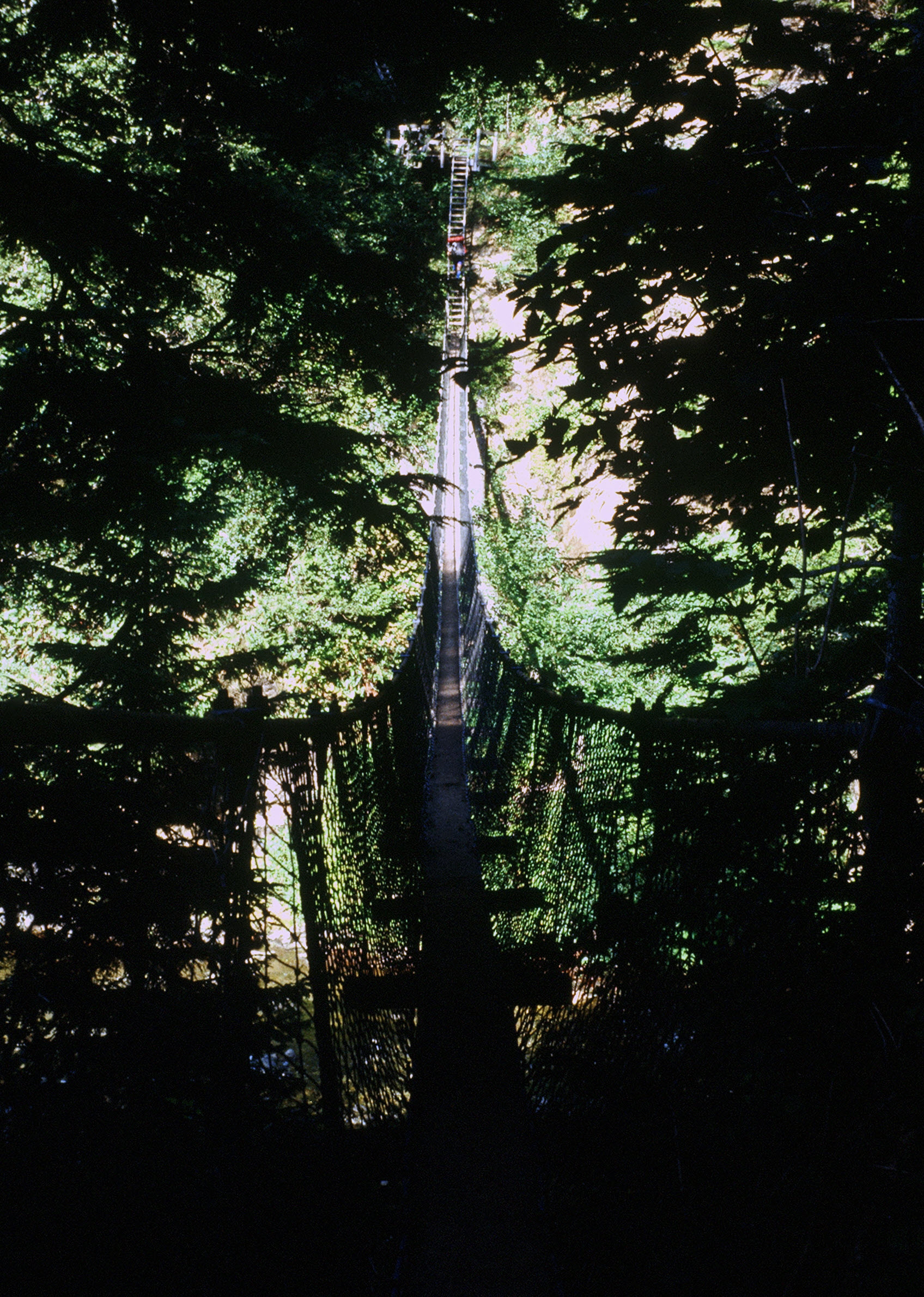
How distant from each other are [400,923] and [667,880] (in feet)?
4.42

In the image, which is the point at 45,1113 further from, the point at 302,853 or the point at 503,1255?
the point at 503,1255

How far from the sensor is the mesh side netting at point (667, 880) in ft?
3.52

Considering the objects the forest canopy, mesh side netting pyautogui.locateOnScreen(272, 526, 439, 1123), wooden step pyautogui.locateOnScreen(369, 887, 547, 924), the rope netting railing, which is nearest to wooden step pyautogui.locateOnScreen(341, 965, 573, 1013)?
mesh side netting pyautogui.locateOnScreen(272, 526, 439, 1123)

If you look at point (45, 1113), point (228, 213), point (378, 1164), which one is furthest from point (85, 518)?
point (378, 1164)

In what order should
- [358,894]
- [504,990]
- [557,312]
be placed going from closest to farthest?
[557,312]
[358,894]
[504,990]

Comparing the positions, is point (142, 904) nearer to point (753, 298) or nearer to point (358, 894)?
point (358, 894)

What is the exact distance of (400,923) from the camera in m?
2.46

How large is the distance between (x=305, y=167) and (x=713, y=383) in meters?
2.72

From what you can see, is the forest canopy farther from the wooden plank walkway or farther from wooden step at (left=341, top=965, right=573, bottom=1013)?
the wooden plank walkway

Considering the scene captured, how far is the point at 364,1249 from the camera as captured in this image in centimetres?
147

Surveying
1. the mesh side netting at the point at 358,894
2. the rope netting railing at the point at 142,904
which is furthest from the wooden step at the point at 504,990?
the rope netting railing at the point at 142,904

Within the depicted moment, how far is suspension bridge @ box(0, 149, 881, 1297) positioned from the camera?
1081mm

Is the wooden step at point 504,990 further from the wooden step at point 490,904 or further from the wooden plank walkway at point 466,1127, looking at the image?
the wooden step at point 490,904

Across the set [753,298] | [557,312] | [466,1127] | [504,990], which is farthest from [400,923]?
[753,298]
